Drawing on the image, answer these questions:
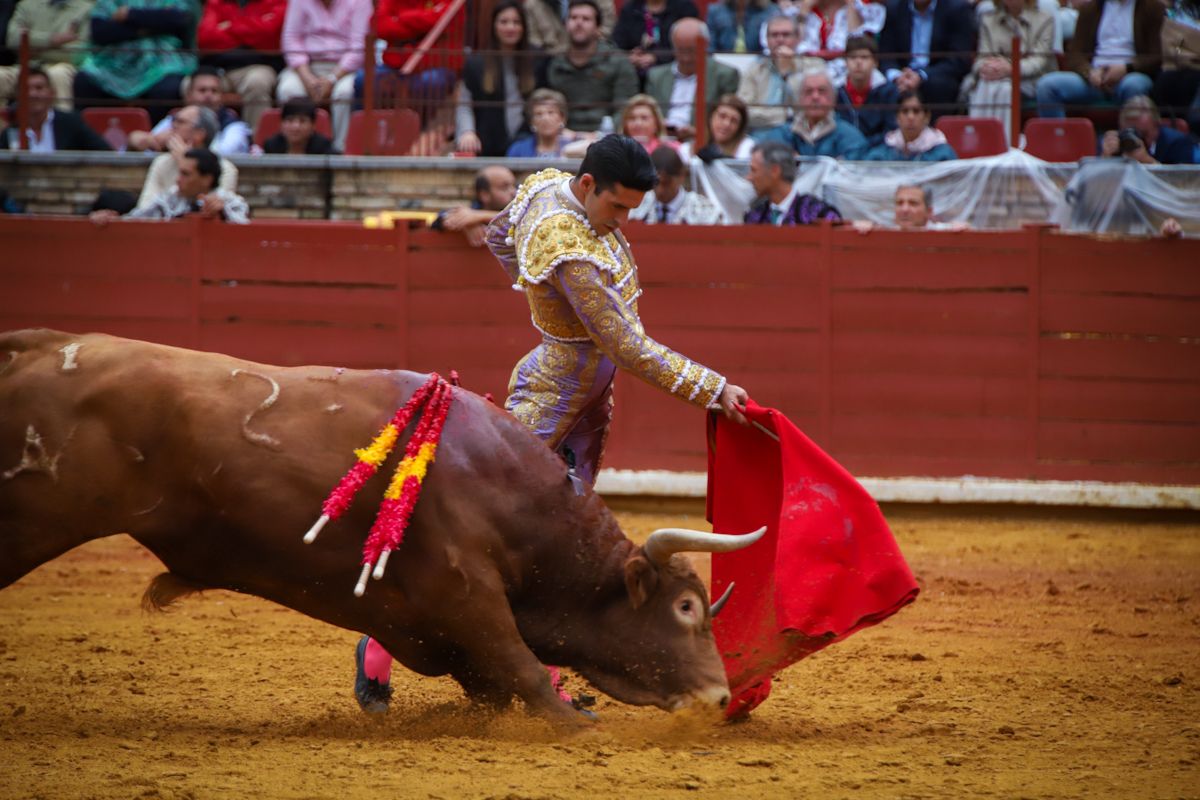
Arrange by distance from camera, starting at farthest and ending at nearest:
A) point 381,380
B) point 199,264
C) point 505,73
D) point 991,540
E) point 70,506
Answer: point 505,73, point 199,264, point 991,540, point 381,380, point 70,506

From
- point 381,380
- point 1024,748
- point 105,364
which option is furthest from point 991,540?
point 105,364

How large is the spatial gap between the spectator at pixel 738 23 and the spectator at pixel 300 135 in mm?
2576

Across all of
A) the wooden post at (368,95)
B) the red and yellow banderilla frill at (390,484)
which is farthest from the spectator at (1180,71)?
the red and yellow banderilla frill at (390,484)

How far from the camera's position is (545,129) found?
8.91 m

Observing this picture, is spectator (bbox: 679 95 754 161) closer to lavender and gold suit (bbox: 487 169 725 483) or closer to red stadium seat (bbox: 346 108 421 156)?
red stadium seat (bbox: 346 108 421 156)

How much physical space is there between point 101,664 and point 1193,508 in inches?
208

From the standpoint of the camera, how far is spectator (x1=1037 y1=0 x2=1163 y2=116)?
28.4 ft

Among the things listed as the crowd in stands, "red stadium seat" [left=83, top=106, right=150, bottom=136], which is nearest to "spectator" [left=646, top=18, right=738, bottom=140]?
the crowd in stands

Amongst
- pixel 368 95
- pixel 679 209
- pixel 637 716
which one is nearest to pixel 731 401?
pixel 637 716

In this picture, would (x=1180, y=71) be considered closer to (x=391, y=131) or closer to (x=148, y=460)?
(x=391, y=131)

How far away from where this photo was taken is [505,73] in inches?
370

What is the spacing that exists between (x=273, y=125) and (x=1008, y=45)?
15.8ft

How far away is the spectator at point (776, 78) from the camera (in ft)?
29.4

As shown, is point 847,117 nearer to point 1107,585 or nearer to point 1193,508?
point 1193,508
